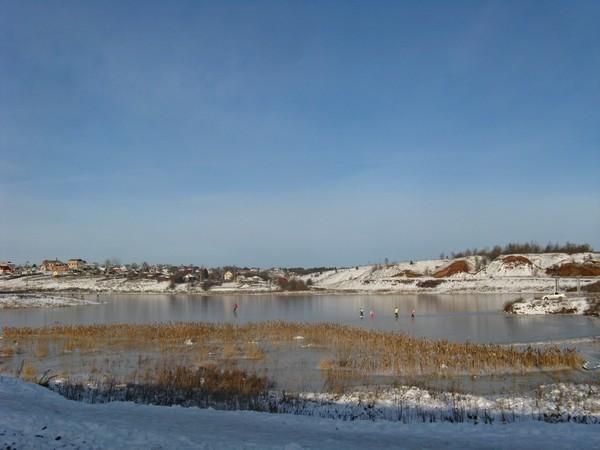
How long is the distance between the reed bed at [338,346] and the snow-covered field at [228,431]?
8.66 meters

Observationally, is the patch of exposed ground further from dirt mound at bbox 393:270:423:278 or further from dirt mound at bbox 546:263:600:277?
dirt mound at bbox 393:270:423:278

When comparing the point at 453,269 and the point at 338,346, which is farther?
the point at 453,269

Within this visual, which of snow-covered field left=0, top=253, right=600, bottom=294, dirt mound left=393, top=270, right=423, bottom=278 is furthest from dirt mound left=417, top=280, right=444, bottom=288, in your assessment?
dirt mound left=393, top=270, right=423, bottom=278

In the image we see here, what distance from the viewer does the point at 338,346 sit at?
27.8 metres

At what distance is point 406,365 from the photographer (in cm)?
2144

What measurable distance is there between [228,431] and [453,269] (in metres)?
131

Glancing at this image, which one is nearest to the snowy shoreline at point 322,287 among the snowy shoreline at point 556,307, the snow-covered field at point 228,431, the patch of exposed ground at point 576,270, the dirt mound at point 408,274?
the patch of exposed ground at point 576,270

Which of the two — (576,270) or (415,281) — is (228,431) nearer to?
(576,270)

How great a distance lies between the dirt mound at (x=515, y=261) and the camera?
394 feet

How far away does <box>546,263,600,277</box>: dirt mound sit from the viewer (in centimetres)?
10419

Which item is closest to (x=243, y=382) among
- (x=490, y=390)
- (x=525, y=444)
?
(x=490, y=390)

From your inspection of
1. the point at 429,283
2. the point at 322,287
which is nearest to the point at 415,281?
the point at 429,283

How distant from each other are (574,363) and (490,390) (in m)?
6.07

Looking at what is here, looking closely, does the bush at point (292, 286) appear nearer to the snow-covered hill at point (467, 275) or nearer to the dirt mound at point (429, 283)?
the snow-covered hill at point (467, 275)
